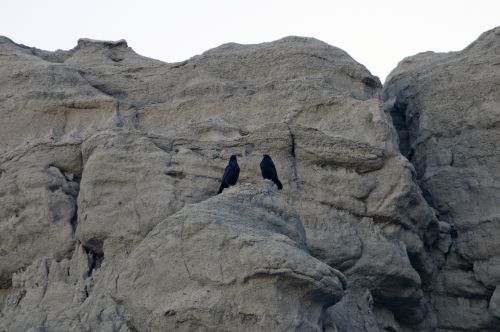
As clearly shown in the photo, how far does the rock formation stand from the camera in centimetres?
1028

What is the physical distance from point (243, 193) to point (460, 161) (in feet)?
21.5

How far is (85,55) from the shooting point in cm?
1781

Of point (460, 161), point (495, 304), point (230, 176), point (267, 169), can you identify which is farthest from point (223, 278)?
point (460, 161)

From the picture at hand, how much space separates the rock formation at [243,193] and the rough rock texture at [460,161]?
0.11 feet

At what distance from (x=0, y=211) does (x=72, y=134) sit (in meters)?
1.99

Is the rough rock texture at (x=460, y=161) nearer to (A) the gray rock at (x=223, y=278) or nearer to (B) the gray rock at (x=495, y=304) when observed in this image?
(B) the gray rock at (x=495, y=304)

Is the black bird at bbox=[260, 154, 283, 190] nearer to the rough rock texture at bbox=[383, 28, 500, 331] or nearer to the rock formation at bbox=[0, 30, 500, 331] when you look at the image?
the rock formation at bbox=[0, 30, 500, 331]

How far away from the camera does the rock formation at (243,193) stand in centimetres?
1028

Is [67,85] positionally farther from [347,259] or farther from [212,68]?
[347,259]

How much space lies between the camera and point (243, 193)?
11.3 metres

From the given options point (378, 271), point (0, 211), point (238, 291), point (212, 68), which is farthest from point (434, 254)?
point (0, 211)

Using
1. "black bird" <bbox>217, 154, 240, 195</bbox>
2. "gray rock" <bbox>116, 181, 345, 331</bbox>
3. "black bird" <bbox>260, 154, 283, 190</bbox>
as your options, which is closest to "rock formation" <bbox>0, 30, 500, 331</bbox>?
"gray rock" <bbox>116, 181, 345, 331</bbox>

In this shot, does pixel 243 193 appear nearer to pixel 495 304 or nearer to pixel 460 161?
pixel 495 304

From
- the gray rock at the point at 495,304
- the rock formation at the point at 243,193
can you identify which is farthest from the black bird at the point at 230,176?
the gray rock at the point at 495,304
